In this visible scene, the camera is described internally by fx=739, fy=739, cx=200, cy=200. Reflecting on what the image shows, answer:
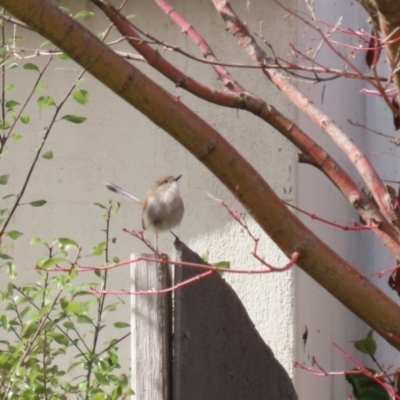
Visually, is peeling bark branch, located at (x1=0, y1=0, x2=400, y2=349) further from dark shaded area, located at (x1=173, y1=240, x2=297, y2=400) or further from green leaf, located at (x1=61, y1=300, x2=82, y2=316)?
green leaf, located at (x1=61, y1=300, x2=82, y2=316)

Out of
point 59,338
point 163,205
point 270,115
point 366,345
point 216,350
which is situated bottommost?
point 216,350

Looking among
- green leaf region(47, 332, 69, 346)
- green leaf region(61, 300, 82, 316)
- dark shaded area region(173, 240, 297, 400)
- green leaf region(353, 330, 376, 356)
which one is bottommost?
dark shaded area region(173, 240, 297, 400)

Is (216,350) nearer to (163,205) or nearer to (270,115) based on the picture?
(270,115)

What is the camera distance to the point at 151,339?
5.13ft

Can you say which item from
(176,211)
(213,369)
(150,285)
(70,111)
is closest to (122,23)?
(150,285)

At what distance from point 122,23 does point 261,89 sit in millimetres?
1868

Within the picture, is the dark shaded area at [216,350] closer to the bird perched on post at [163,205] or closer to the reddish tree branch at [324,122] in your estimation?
the reddish tree branch at [324,122]

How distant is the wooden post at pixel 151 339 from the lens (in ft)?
5.11

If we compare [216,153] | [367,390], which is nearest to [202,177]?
[367,390]

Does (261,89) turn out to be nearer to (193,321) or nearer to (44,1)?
(193,321)

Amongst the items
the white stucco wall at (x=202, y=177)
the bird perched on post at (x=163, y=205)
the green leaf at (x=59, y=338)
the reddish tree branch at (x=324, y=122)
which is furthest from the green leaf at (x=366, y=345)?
the reddish tree branch at (x=324, y=122)

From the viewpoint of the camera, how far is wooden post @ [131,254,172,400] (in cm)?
156

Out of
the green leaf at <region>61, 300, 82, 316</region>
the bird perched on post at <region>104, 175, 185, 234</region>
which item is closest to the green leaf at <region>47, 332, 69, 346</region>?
the green leaf at <region>61, 300, 82, 316</region>

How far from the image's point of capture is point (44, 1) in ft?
3.44
